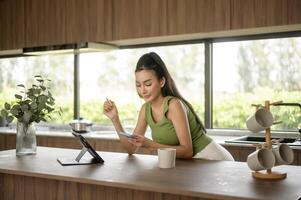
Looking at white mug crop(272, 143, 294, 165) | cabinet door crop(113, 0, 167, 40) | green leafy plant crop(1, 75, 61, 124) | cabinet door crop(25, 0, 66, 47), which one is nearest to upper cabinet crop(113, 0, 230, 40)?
cabinet door crop(113, 0, 167, 40)

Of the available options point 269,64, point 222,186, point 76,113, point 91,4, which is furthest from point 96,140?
point 222,186

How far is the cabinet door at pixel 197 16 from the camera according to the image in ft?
10.7

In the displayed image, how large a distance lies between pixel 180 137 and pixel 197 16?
1.58 m

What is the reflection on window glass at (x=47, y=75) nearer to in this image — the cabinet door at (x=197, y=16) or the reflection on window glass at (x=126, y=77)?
the reflection on window glass at (x=126, y=77)

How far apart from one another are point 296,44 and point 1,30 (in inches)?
130

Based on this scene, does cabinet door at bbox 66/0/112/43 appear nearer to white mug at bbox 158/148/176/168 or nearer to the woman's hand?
the woman's hand

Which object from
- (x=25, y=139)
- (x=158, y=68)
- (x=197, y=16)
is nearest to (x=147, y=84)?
(x=158, y=68)

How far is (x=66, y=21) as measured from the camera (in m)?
4.09

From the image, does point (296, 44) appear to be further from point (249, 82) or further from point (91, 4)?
point (91, 4)

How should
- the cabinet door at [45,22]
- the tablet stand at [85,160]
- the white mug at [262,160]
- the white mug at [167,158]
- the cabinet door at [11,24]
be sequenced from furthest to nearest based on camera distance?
the cabinet door at [11,24]
the cabinet door at [45,22]
the tablet stand at [85,160]
the white mug at [167,158]
the white mug at [262,160]

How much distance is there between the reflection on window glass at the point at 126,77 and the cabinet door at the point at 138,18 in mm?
502

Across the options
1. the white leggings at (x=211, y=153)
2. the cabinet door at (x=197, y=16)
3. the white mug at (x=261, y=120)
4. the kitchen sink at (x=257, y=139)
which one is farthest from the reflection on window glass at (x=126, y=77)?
the white mug at (x=261, y=120)

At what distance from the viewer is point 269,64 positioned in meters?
3.55

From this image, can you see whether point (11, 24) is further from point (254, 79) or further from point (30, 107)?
point (254, 79)
